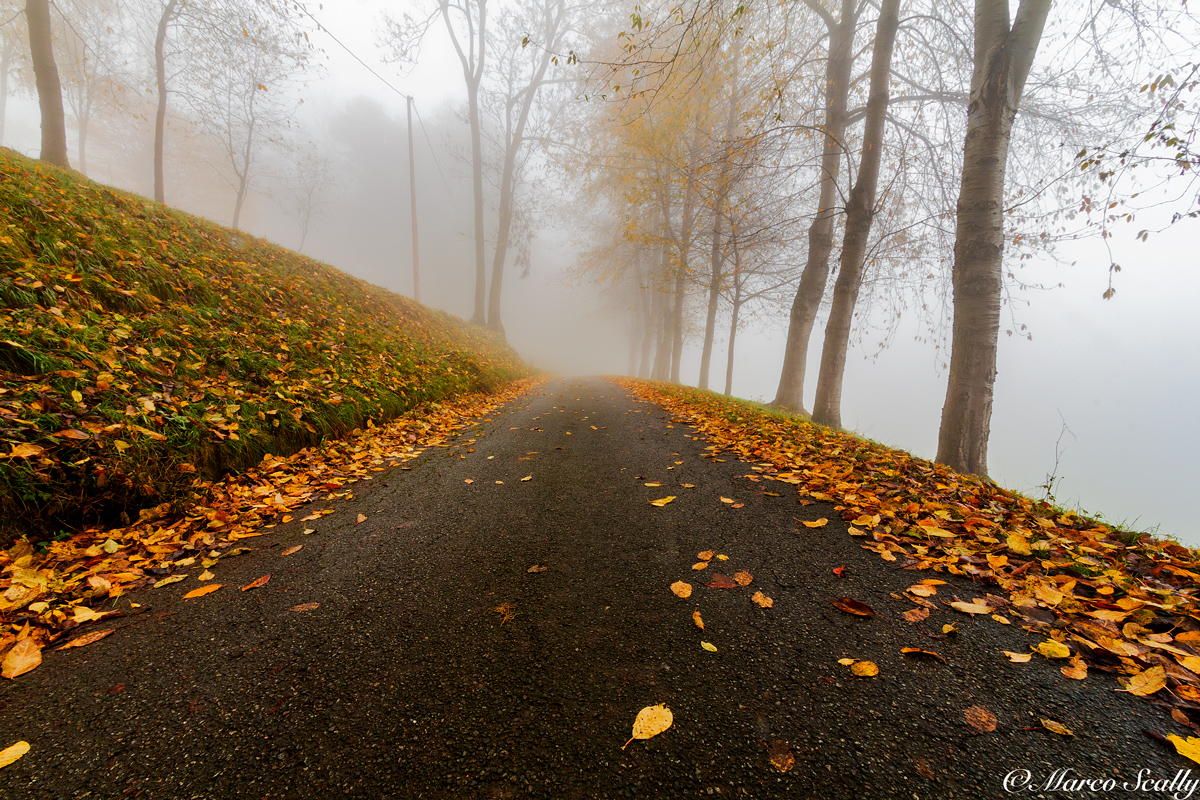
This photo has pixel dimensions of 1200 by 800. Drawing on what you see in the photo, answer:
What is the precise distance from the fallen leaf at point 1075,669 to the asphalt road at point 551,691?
24 mm

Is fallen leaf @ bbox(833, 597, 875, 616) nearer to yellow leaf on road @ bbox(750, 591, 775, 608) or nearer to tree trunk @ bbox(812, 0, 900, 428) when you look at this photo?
yellow leaf on road @ bbox(750, 591, 775, 608)

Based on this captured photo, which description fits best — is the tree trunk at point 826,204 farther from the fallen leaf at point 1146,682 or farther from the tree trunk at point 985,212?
the fallen leaf at point 1146,682

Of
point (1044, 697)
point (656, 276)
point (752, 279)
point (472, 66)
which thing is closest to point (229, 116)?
point (472, 66)

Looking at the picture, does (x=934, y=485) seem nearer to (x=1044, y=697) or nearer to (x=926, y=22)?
(x=1044, y=697)

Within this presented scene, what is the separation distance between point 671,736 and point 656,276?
16461 mm

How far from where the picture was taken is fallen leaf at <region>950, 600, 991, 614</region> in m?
1.59

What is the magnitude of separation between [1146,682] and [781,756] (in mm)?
1210

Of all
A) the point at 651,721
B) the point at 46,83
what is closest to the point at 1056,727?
the point at 651,721

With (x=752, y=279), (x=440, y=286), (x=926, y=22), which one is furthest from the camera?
(x=440, y=286)

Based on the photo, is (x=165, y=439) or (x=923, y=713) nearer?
(x=923, y=713)

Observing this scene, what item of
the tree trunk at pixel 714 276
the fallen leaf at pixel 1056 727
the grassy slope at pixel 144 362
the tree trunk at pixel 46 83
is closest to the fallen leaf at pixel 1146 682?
the fallen leaf at pixel 1056 727

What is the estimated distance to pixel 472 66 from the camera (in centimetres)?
1620

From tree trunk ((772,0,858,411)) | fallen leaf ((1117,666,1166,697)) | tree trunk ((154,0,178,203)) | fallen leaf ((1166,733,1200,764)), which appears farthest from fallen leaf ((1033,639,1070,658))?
tree trunk ((154,0,178,203))

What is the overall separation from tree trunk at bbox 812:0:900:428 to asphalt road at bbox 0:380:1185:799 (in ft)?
15.9
